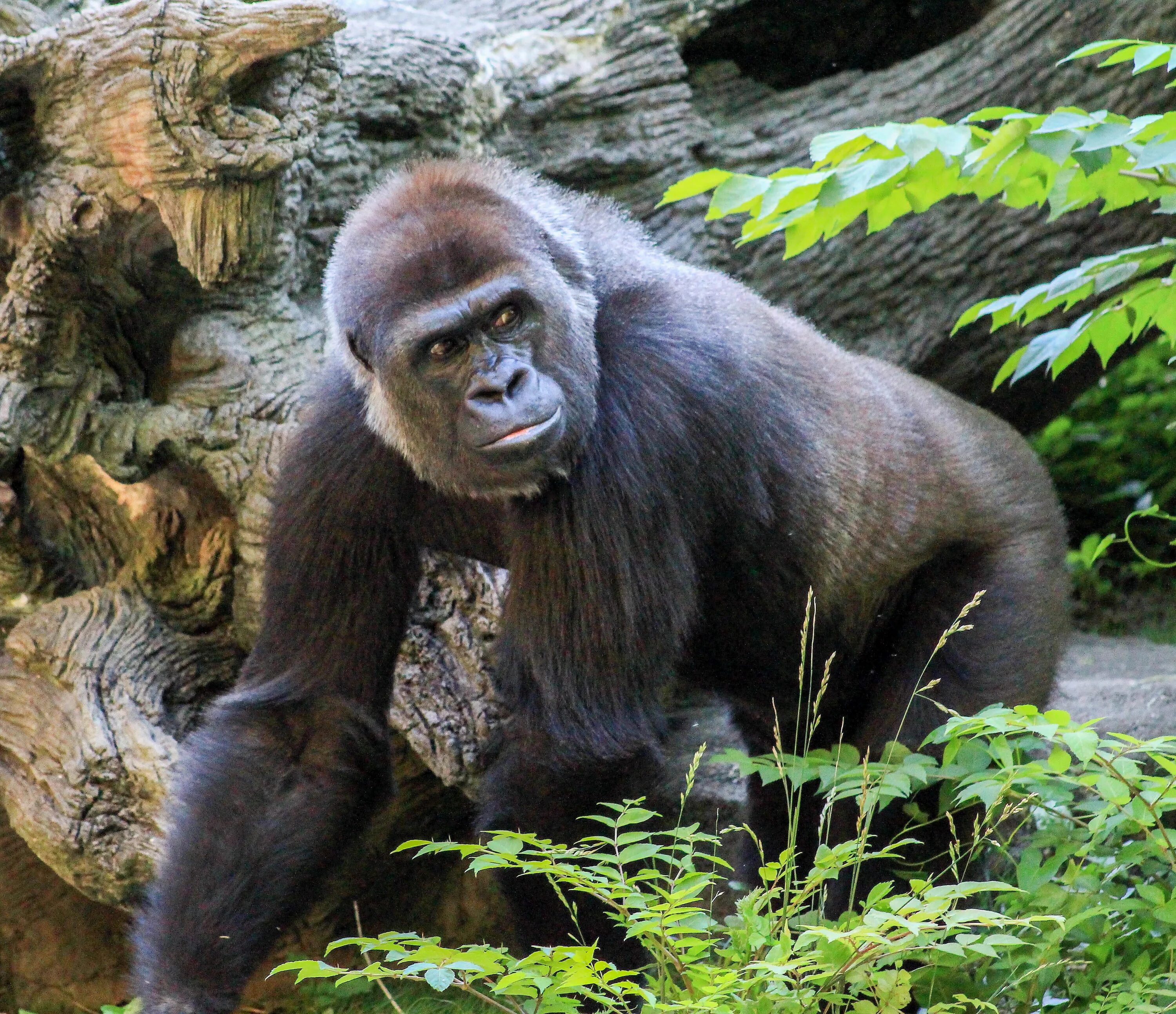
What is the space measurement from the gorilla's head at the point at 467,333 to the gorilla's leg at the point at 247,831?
0.75m

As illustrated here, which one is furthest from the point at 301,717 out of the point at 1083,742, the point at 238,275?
the point at 1083,742

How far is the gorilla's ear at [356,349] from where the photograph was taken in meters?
3.04

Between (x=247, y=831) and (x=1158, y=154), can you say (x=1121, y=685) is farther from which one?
(x=247, y=831)

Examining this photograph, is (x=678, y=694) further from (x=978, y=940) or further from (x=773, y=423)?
(x=978, y=940)

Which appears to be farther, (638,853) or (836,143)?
(836,143)

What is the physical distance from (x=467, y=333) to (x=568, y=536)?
492mm

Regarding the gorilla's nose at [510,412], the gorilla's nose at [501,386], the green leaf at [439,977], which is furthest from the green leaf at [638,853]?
the gorilla's nose at [501,386]

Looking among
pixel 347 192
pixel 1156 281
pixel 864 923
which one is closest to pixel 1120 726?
pixel 1156 281

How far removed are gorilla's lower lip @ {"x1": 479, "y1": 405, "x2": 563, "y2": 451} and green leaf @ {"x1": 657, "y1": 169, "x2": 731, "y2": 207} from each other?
512 mm

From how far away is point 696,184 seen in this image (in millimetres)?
2752

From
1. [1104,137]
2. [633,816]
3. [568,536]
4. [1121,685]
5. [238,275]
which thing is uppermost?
[1104,137]

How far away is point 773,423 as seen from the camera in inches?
126

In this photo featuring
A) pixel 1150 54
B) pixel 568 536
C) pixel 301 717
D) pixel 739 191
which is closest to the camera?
pixel 1150 54

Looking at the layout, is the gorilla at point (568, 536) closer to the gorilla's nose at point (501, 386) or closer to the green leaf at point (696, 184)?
the gorilla's nose at point (501, 386)
